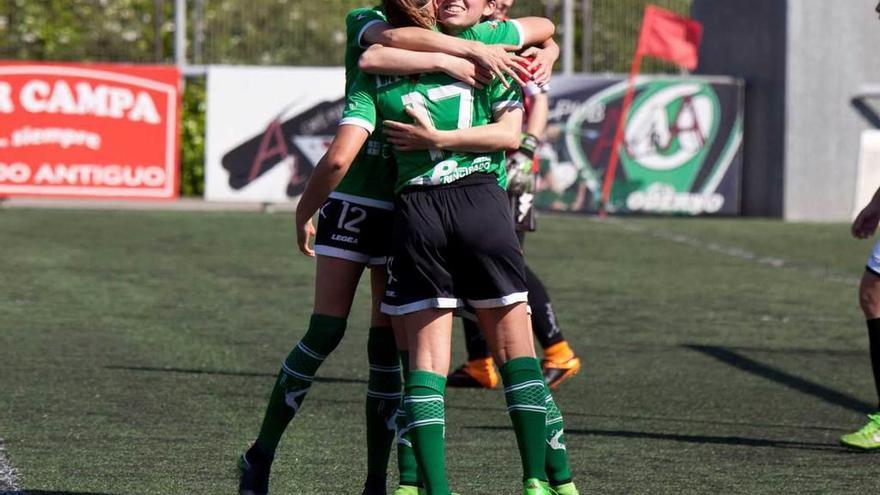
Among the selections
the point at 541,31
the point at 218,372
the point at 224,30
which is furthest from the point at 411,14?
the point at 224,30

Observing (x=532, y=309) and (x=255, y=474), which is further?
(x=532, y=309)

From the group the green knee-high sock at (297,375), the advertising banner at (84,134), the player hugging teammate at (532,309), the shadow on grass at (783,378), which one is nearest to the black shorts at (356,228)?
the green knee-high sock at (297,375)

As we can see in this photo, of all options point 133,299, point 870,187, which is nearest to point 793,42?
point 870,187

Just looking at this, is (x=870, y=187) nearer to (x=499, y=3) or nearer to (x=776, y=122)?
(x=776, y=122)

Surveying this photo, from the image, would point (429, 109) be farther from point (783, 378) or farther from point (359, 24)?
point (783, 378)

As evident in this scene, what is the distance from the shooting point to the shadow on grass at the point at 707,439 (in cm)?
662

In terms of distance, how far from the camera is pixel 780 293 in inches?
495

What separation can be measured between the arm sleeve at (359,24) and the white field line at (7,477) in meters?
1.87

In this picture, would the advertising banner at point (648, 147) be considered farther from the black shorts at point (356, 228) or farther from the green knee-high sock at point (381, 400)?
the black shorts at point (356, 228)

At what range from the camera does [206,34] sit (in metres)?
22.7

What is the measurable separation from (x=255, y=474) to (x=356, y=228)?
0.85 meters

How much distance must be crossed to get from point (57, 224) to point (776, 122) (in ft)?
30.9

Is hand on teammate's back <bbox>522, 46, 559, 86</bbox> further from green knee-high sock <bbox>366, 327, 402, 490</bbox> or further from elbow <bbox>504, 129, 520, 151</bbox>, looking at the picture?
green knee-high sock <bbox>366, 327, 402, 490</bbox>

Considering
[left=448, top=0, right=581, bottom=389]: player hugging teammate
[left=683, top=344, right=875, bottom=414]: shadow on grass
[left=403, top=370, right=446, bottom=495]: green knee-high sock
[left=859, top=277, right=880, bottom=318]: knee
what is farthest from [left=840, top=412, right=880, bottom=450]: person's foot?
[left=403, top=370, right=446, bottom=495]: green knee-high sock
